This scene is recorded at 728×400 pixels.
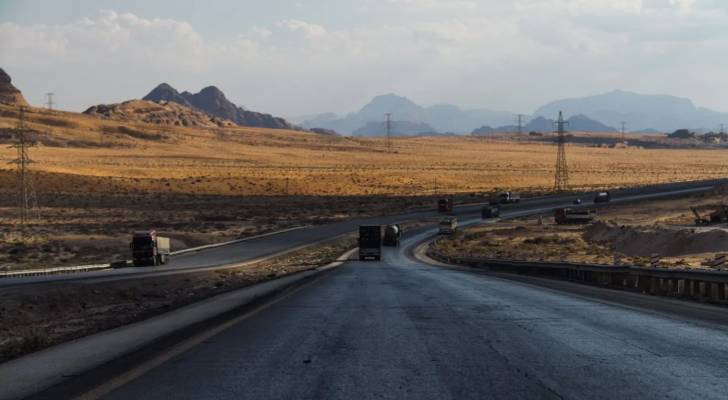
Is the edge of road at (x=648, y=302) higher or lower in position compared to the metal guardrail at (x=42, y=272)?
higher

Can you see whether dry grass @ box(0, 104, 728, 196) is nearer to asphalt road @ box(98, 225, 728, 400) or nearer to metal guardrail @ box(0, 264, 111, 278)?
metal guardrail @ box(0, 264, 111, 278)

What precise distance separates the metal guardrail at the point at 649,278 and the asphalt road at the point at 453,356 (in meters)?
1.68

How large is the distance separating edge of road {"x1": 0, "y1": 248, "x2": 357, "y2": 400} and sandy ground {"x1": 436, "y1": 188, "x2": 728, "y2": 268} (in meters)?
23.1

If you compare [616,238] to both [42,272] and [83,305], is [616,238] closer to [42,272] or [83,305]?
[42,272]

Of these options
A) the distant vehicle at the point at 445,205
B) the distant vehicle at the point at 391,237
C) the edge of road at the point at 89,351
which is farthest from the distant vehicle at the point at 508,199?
the edge of road at the point at 89,351

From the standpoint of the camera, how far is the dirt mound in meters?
42.8

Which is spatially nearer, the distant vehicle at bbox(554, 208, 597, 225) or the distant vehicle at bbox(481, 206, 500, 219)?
the distant vehicle at bbox(554, 208, 597, 225)

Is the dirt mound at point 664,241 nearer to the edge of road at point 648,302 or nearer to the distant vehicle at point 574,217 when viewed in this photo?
the edge of road at point 648,302

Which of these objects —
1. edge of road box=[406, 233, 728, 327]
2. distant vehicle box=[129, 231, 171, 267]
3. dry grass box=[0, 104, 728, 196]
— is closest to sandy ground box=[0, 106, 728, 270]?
dry grass box=[0, 104, 728, 196]

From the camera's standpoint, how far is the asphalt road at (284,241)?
35.6 metres

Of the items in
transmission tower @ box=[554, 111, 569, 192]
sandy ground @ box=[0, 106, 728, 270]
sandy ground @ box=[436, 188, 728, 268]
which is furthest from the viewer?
transmission tower @ box=[554, 111, 569, 192]

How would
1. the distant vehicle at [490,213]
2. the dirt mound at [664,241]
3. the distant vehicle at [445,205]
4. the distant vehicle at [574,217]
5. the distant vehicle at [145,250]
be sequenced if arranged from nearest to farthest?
the dirt mound at [664,241]
the distant vehicle at [145,250]
the distant vehicle at [574,217]
the distant vehicle at [490,213]
the distant vehicle at [445,205]

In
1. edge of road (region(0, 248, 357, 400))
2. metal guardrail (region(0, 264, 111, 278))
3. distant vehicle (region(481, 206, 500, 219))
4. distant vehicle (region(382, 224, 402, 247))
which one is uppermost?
edge of road (region(0, 248, 357, 400))

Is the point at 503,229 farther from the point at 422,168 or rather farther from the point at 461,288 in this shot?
the point at 422,168
